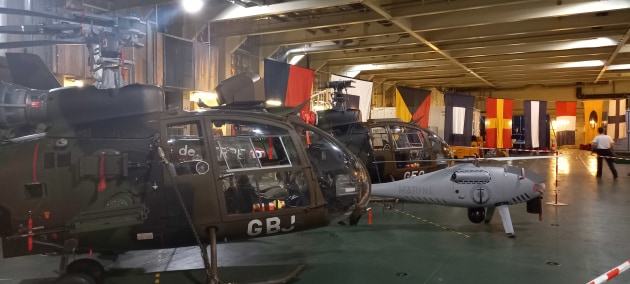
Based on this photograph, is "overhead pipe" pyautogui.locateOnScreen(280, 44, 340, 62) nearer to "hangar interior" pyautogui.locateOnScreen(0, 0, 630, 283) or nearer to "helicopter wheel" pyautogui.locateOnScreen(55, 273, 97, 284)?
"hangar interior" pyautogui.locateOnScreen(0, 0, 630, 283)

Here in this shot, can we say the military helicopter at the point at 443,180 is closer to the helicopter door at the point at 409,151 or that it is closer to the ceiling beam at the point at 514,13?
the helicopter door at the point at 409,151

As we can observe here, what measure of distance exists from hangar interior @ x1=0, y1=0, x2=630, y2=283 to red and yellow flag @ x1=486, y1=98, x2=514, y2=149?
191 centimetres

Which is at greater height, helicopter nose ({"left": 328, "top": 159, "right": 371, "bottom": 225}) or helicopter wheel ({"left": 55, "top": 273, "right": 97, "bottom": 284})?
helicopter nose ({"left": 328, "top": 159, "right": 371, "bottom": 225})

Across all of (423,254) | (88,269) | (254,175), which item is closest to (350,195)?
(254,175)

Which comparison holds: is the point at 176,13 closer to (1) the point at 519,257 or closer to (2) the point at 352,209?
(2) the point at 352,209

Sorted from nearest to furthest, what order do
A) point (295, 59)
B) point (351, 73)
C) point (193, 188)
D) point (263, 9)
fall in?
point (193, 188)
point (263, 9)
point (295, 59)
point (351, 73)

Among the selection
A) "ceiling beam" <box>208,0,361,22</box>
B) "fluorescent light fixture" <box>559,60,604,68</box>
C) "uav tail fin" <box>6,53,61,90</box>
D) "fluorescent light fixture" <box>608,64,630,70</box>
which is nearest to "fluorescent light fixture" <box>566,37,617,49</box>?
"fluorescent light fixture" <box>559,60,604,68</box>

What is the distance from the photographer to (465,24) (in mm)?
12117

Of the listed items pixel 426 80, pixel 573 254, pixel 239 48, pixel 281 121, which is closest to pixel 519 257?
pixel 573 254

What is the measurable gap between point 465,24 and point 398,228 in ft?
24.4

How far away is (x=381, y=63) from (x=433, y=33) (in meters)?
4.62

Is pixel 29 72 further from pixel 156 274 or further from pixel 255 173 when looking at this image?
pixel 156 274

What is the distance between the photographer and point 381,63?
19.1 metres

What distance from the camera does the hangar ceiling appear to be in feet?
36.1
